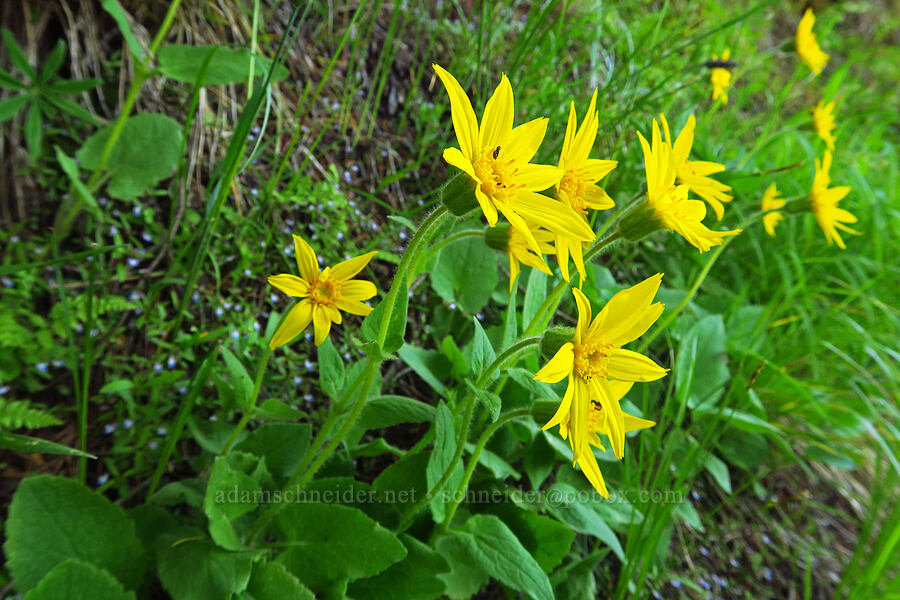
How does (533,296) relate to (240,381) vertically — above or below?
above

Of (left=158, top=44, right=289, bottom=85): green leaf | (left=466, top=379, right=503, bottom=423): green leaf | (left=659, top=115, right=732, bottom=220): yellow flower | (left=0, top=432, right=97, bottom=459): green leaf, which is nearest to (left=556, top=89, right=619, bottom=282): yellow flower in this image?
(left=466, top=379, right=503, bottom=423): green leaf

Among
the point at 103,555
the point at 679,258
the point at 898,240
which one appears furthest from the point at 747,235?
the point at 103,555

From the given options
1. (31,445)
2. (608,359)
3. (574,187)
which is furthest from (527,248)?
(31,445)

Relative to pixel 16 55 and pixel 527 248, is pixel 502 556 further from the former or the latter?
pixel 16 55

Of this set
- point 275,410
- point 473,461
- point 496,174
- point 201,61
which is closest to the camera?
point 496,174

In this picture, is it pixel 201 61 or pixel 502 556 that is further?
pixel 201 61

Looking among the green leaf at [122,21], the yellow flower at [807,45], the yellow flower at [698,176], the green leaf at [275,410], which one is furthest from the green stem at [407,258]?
the yellow flower at [807,45]

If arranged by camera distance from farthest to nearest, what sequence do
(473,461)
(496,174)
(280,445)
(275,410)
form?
(280,445) → (275,410) → (473,461) → (496,174)

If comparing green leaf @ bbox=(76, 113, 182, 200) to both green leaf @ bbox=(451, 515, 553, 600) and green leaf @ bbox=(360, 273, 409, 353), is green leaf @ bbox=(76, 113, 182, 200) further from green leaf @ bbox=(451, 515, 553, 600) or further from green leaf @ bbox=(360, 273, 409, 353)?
green leaf @ bbox=(451, 515, 553, 600)
